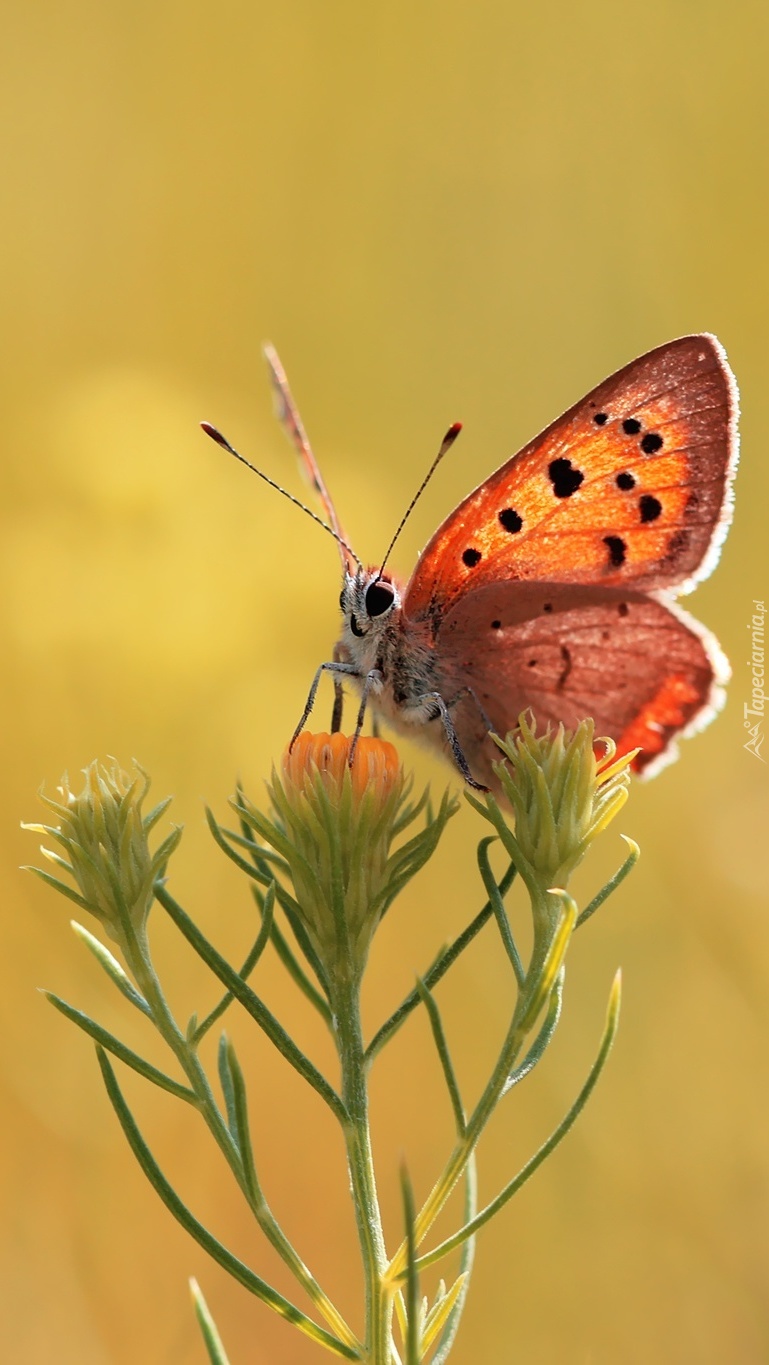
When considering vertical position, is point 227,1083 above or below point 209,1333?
above

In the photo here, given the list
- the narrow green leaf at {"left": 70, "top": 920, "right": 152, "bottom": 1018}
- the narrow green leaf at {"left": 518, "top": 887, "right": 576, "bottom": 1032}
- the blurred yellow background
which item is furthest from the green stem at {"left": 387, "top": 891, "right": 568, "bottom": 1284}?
the blurred yellow background

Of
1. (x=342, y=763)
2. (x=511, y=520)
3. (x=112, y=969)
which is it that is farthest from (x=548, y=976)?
(x=511, y=520)

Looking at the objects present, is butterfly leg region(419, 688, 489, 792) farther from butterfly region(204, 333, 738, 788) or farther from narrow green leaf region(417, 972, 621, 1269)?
narrow green leaf region(417, 972, 621, 1269)

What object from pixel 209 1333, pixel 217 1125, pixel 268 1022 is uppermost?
pixel 268 1022

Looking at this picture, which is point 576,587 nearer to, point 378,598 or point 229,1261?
point 378,598

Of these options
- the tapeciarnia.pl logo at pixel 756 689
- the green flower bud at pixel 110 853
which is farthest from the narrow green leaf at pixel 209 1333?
the tapeciarnia.pl logo at pixel 756 689
